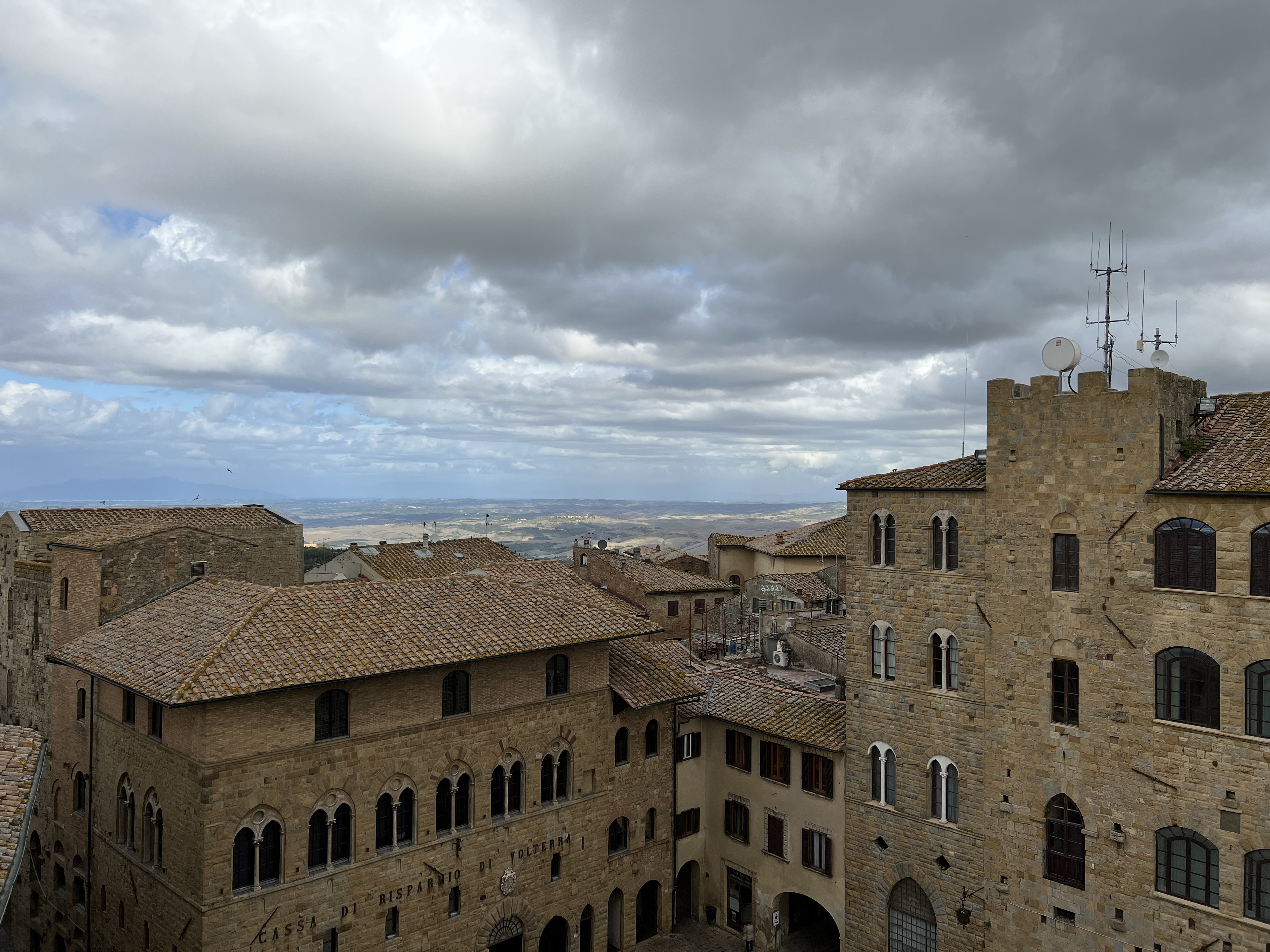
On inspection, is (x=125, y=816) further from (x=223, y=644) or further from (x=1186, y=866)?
(x=1186, y=866)

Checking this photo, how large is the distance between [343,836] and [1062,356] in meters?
26.8

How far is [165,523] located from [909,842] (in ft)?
99.2

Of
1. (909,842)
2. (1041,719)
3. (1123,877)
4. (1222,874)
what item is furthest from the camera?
(909,842)

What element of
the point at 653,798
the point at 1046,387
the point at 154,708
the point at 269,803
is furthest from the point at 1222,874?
the point at 154,708

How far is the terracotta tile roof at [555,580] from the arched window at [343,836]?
33.3 ft

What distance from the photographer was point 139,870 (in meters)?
24.8

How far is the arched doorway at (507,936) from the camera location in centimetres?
2817

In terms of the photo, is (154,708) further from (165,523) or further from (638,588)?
(638,588)

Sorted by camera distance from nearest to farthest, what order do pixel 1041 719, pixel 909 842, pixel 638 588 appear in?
pixel 1041 719 → pixel 909 842 → pixel 638 588

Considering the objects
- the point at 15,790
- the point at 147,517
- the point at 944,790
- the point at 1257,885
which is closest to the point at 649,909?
the point at 944,790

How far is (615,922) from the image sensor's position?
32.2 m

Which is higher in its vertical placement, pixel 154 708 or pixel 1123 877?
pixel 154 708

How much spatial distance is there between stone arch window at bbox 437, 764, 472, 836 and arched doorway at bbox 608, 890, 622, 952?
8.06 m

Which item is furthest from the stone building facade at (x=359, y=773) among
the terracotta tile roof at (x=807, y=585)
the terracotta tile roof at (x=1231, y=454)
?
the terracotta tile roof at (x=807, y=585)
